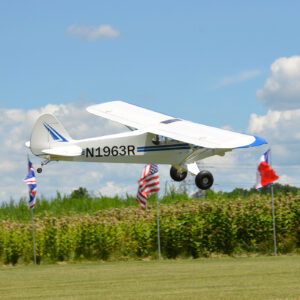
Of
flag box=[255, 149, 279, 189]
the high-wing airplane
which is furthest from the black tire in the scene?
flag box=[255, 149, 279, 189]

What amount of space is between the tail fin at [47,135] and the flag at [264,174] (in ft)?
40.6

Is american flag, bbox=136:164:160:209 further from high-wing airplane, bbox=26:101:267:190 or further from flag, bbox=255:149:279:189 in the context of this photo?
high-wing airplane, bbox=26:101:267:190

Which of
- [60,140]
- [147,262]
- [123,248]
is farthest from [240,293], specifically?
[123,248]

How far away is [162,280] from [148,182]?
698 cm

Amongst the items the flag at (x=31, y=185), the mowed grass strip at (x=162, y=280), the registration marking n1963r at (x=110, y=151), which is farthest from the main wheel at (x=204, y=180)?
the flag at (x=31, y=185)

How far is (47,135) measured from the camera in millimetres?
16562

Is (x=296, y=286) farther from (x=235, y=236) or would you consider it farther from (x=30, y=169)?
(x=30, y=169)

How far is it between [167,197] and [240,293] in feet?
53.3

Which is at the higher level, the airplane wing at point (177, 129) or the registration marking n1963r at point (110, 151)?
the airplane wing at point (177, 129)

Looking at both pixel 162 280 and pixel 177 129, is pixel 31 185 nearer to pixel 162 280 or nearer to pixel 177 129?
A: pixel 162 280

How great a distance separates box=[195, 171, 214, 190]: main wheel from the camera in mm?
15500

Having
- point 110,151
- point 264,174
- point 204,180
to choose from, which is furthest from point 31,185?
point 204,180

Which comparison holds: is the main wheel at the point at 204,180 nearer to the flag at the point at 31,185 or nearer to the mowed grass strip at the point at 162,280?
the mowed grass strip at the point at 162,280

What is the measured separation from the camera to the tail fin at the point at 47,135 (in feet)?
53.8
